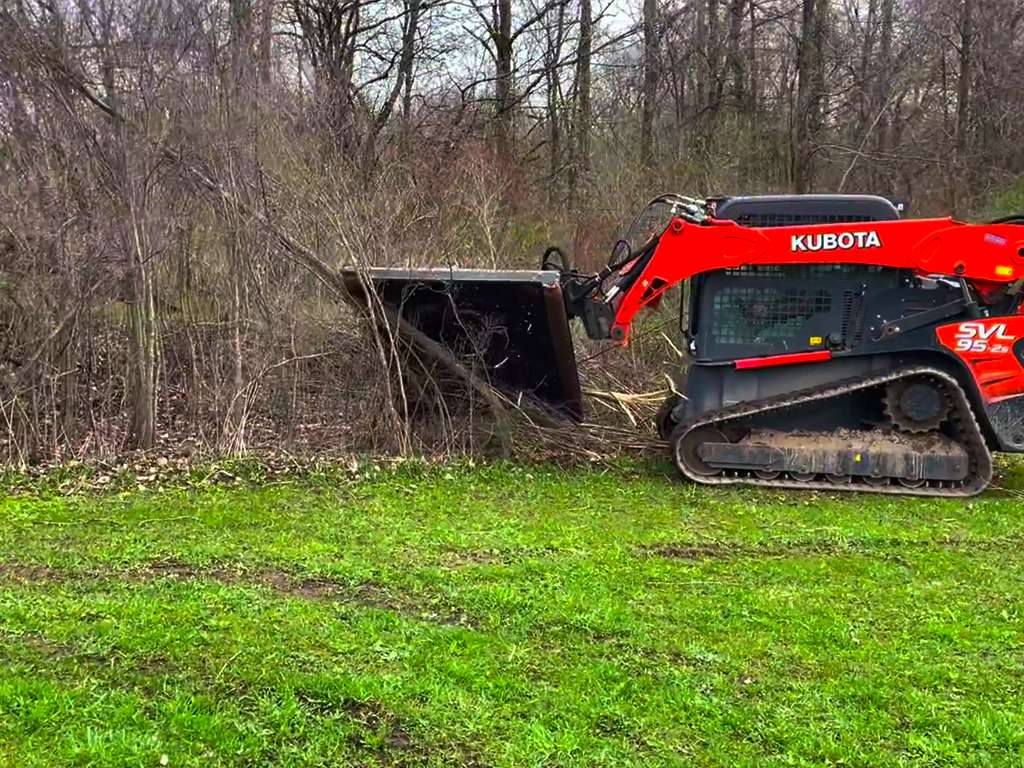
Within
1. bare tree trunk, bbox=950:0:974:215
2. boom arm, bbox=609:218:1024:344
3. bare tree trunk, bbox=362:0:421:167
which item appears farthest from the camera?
bare tree trunk, bbox=950:0:974:215

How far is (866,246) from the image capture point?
22.7 ft

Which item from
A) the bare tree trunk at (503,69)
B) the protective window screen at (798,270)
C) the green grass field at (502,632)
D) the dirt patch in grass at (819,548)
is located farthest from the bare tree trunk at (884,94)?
the dirt patch in grass at (819,548)

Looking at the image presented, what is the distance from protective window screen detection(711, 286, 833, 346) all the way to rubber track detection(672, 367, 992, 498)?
0.45 meters

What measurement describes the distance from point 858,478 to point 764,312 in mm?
1405

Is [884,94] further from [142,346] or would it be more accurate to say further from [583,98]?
[142,346]

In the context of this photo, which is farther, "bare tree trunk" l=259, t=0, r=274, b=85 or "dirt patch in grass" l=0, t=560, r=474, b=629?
"bare tree trunk" l=259, t=0, r=274, b=85

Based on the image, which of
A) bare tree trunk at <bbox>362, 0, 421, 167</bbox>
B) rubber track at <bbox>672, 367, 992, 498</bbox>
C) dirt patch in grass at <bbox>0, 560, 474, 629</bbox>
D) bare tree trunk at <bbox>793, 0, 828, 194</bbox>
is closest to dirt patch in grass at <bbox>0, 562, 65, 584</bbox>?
dirt patch in grass at <bbox>0, 560, 474, 629</bbox>

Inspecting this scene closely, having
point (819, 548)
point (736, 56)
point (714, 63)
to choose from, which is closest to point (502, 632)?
point (819, 548)

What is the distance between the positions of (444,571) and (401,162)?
7609 mm

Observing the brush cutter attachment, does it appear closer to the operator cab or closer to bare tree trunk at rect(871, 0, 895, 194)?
the operator cab

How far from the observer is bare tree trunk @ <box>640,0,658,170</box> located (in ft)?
66.5

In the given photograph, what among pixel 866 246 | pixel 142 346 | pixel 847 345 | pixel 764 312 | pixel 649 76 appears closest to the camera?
pixel 866 246

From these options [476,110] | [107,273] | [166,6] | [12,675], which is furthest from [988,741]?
[476,110]

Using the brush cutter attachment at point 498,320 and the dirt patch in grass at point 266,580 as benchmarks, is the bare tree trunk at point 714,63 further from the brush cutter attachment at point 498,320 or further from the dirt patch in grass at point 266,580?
the dirt patch in grass at point 266,580
